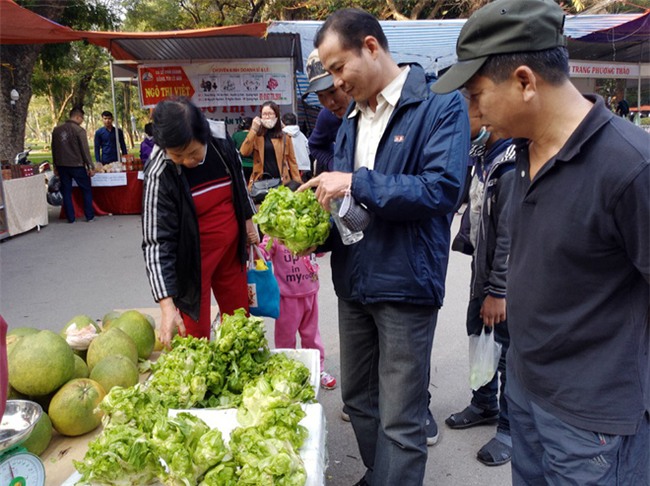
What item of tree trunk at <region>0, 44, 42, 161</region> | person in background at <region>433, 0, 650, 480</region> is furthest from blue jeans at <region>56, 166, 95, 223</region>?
person in background at <region>433, 0, 650, 480</region>

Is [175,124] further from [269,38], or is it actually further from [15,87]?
[15,87]

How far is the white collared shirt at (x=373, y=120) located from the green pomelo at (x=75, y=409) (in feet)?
5.13

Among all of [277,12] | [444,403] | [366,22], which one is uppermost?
[277,12]

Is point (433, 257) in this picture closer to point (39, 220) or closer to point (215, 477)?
point (215, 477)

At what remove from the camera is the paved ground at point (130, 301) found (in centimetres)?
310


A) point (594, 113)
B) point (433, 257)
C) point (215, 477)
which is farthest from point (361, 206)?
point (215, 477)

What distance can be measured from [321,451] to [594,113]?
59.6 inches

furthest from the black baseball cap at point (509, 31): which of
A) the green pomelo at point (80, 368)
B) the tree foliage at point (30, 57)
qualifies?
the tree foliage at point (30, 57)

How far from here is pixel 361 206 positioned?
2004mm

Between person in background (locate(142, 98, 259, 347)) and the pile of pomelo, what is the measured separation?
33 centimetres

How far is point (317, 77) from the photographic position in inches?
119

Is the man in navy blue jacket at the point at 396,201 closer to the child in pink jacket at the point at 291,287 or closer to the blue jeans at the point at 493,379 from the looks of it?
the blue jeans at the point at 493,379

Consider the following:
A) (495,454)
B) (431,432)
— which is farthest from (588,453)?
(431,432)

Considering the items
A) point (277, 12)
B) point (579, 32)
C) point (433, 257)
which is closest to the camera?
point (433, 257)
